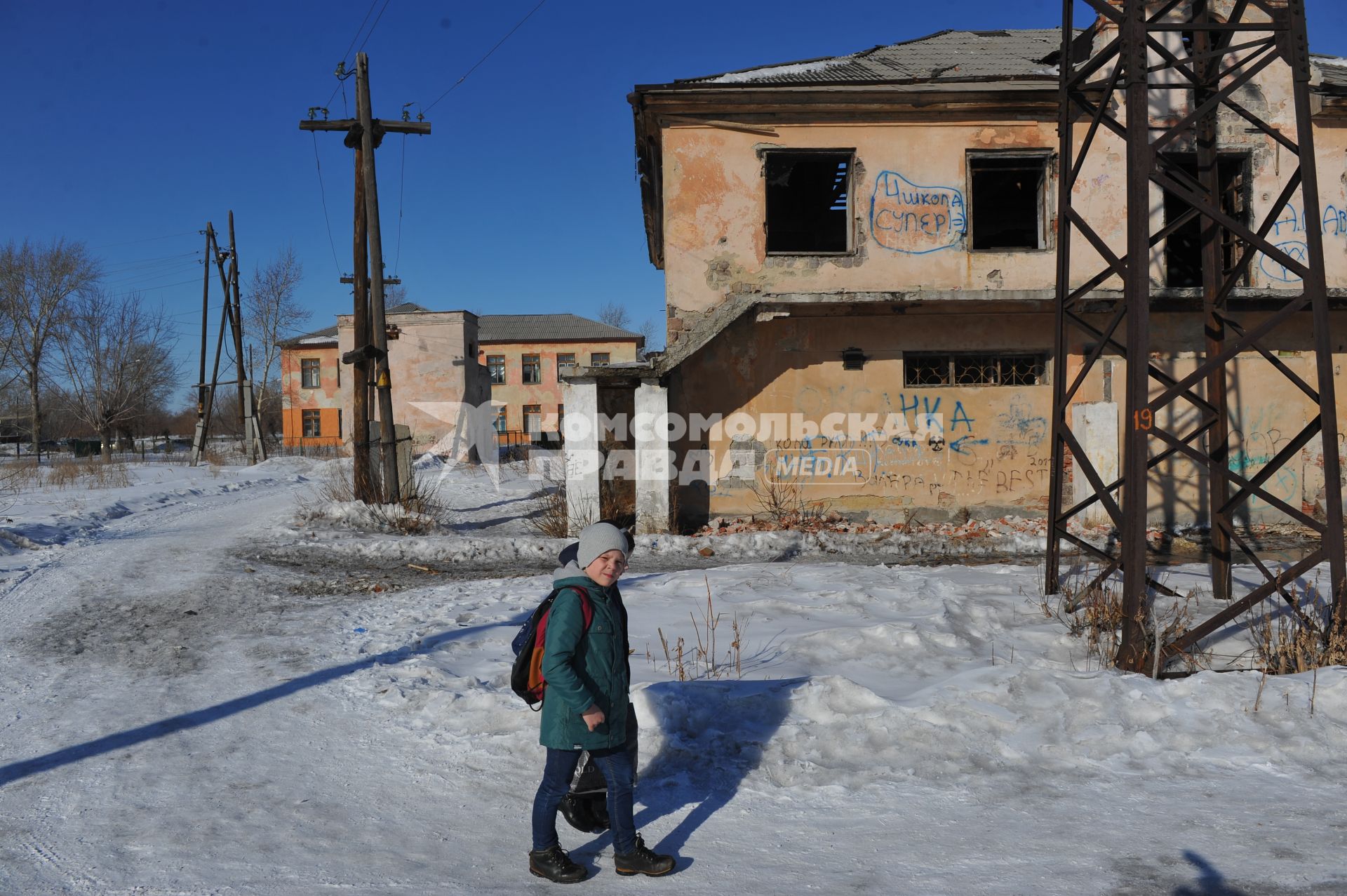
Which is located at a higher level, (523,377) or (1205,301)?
(523,377)

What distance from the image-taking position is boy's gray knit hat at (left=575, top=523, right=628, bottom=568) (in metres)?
3.61

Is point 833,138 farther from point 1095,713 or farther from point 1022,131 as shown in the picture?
point 1095,713

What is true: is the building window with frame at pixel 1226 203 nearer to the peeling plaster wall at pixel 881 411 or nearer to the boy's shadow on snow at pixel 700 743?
the peeling plaster wall at pixel 881 411

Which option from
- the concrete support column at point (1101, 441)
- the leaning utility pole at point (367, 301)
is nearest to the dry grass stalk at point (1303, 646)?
the concrete support column at point (1101, 441)

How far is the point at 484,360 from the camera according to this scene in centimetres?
6272

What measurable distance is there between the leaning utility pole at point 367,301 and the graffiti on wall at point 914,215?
7922 millimetres

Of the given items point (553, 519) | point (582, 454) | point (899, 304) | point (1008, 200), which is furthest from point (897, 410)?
Result: point (1008, 200)

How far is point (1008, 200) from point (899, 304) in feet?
21.6

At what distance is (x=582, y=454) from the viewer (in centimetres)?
1291

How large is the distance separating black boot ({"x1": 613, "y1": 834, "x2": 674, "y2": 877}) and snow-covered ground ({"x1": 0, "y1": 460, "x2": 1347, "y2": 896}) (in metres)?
0.04

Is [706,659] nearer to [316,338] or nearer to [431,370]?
[431,370]

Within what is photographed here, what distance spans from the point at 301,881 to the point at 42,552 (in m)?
9.88

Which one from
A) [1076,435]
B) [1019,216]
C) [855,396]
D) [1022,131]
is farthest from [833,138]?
[1019,216]

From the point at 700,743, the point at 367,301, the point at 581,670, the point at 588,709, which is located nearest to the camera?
the point at 588,709
